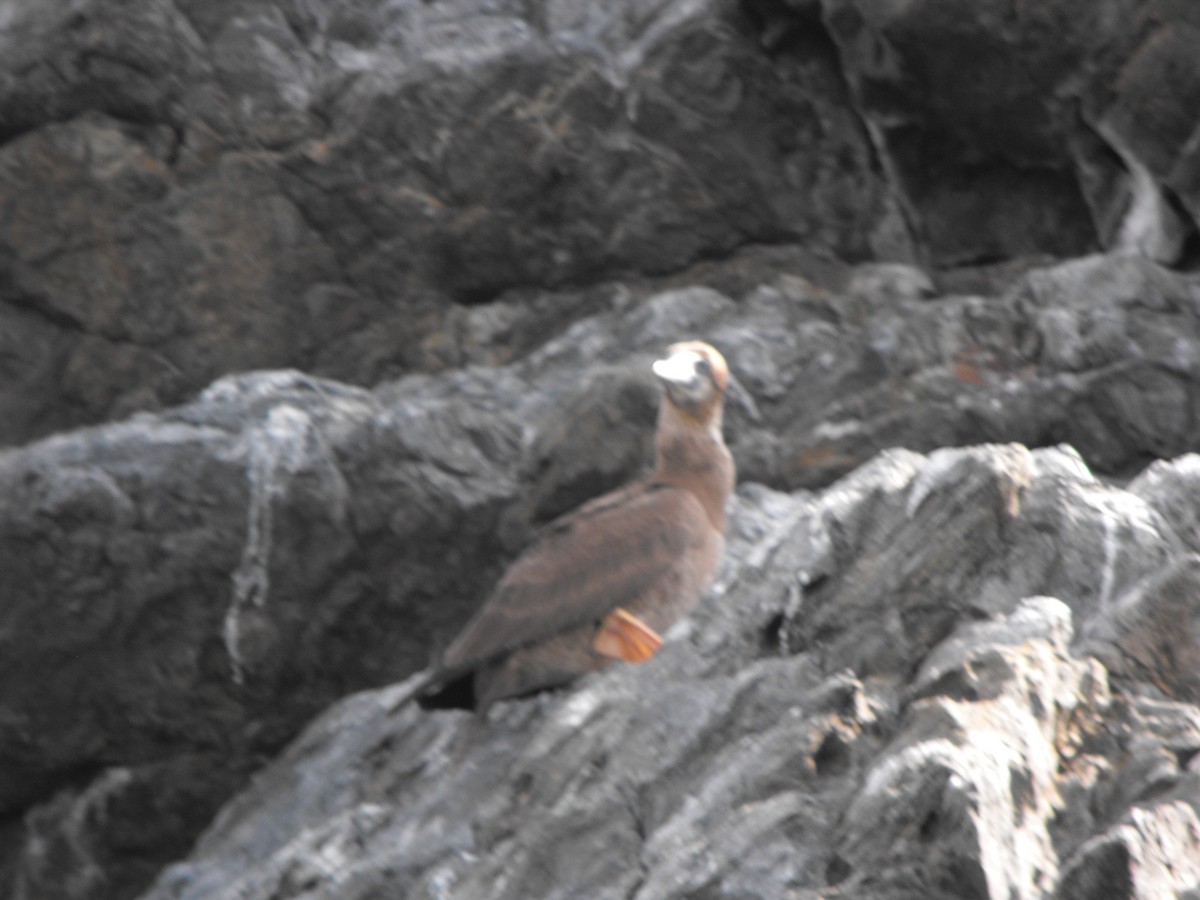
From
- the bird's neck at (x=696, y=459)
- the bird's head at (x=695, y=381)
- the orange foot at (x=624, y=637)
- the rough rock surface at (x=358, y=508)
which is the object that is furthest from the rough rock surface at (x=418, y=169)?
the orange foot at (x=624, y=637)

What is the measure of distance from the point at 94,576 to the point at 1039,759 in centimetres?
706

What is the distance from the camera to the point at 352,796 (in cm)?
931

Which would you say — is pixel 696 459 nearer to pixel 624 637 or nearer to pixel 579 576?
pixel 579 576

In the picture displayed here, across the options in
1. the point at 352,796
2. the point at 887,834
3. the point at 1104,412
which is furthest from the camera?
the point at 1104,412

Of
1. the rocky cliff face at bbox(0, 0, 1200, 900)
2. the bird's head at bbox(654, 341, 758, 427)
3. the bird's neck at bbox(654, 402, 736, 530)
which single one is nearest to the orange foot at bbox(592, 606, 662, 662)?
the rocky cliff face at bbox(0, 0, 1200, 900)

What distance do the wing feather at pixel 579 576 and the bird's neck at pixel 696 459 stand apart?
375 millimetres

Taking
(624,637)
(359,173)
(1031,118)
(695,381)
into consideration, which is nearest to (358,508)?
(359,173)

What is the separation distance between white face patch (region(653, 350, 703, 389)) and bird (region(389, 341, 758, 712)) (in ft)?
1.91

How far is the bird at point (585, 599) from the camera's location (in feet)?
26.6

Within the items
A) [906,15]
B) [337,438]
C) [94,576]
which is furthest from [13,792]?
[906,15]

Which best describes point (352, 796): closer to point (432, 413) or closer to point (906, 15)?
point (432, 413)

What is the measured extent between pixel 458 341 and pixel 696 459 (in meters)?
3.92

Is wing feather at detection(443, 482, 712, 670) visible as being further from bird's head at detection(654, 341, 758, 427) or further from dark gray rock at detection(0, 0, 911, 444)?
dark gray rock at detection(0, 0, 911, 444)

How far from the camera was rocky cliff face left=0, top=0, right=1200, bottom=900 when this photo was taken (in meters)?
8.99
